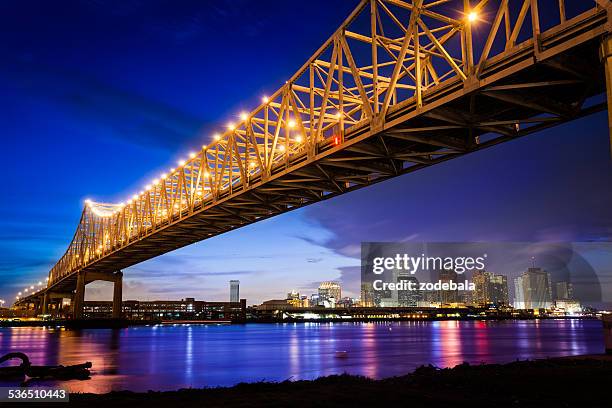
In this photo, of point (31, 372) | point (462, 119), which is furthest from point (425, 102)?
point (31, 372)

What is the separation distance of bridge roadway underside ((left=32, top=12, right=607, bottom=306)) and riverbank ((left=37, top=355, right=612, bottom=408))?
10561mm

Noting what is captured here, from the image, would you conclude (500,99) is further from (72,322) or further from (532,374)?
(72,322)

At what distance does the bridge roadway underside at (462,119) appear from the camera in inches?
819

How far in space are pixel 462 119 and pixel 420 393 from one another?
46.3 ft

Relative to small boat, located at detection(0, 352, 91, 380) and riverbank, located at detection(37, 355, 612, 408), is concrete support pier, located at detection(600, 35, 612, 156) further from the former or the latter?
small boat, located at detection(0, 352, 91, 380)

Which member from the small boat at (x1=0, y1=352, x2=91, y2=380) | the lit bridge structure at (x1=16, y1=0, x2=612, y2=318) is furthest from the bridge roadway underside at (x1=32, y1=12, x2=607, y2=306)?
the small boat at (x1=0, y1=352, x2=91, y2=380)

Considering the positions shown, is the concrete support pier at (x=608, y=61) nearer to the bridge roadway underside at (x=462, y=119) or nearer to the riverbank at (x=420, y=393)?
the bridge roadway underside at (x=462, y=119)

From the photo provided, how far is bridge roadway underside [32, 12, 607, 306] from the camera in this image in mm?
20797

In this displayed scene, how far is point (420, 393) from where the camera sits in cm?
1680

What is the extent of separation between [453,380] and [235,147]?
128ft

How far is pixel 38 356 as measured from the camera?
47188 millimetres

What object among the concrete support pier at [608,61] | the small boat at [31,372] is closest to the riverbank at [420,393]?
the concrete support pier at [608,61]

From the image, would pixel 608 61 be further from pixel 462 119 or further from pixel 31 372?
pixel 31 372

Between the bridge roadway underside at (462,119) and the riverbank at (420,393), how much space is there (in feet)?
34.7
